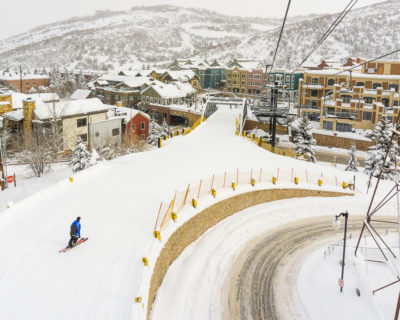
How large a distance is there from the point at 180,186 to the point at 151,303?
6106mm

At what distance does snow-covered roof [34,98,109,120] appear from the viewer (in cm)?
3142

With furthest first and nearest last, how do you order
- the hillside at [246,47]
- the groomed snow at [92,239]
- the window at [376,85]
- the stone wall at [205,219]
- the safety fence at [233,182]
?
the hillside at [246,47] < the window at [376,85] < the safety fence at [233,182] < the stone wall at [205,219] < the groomed snow at [92,239]

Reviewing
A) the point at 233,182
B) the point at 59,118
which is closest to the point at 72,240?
the point at 233,182

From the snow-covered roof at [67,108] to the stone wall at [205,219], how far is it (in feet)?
63.6

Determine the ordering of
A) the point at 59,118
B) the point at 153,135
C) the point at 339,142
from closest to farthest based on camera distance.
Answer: the point at 59,118 → the point at 153,135 → the point at 339,142

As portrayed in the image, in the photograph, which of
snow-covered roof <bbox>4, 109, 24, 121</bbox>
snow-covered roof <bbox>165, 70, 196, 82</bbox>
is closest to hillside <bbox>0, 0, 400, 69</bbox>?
snow-covered roof <bbox>165, 70, 196, 82</bbox>

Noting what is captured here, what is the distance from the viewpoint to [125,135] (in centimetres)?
3462

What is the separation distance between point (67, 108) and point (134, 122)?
7177 mm

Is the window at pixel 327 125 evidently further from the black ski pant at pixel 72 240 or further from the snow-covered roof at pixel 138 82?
the black ski pant at pixel 72 240

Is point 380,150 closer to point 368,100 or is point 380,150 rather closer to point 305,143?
point 305,143

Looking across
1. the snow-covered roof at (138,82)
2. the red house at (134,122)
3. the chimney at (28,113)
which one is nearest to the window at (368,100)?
the red house at (134,122)

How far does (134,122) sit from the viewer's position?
37.7 meters

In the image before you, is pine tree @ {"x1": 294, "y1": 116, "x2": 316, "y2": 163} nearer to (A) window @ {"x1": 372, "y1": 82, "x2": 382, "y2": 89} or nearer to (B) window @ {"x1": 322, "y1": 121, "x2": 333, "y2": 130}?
(B) window @ {"x1": 322, "y1": 121, "x2": 333, "y2": 130}

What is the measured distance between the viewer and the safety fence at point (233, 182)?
1309 cm
